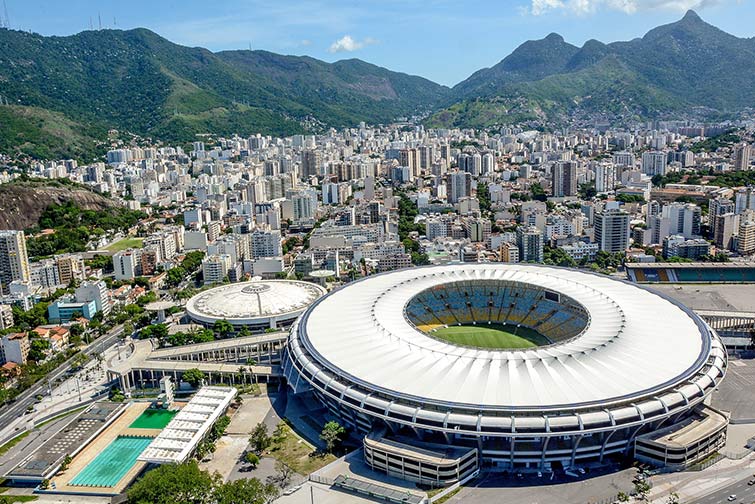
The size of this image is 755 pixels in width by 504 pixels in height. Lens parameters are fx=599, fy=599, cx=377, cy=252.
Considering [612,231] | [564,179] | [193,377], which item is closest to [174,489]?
[193,377]

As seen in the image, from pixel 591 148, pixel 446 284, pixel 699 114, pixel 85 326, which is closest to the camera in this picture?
pixel 446 284

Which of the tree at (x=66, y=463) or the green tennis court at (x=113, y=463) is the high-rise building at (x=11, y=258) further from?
the tree at (x=66, y=463)

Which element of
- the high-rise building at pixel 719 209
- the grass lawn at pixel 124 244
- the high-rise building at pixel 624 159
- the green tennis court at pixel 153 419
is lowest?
the green tennis court at pixel 153 419

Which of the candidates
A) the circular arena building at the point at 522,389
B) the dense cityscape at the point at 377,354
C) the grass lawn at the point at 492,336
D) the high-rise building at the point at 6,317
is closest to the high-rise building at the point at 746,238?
the dense cityscape at the point at 377,354

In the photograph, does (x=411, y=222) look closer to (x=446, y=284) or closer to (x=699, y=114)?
(x=446, y=284)

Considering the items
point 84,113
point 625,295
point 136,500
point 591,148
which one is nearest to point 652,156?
point 591,148
